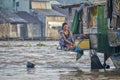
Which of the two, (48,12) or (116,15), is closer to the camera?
(116,15)

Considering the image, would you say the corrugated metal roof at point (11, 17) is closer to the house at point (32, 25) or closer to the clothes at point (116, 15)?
the house at point (32, 25)

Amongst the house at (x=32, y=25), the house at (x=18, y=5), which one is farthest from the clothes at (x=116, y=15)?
the house at (x=18, y=5)

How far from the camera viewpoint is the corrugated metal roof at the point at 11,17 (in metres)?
63.3

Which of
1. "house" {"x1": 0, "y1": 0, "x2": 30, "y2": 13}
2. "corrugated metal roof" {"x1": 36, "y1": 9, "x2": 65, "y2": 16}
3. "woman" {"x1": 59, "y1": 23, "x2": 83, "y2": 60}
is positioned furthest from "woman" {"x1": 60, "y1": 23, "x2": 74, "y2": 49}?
"house" {"x1": 0, "y1": 0, "x2": 30, "y2": 13}

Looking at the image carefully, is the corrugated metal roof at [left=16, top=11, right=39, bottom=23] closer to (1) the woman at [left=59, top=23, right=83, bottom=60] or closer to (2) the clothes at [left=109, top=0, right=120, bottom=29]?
(1) the woman at [left=59, top=23, right=83, bottom=60]

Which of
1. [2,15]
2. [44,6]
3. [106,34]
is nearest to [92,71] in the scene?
[106,34]

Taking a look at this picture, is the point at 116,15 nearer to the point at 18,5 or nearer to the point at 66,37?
the point at 66,37

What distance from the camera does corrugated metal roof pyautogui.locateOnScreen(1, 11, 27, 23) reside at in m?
63.3

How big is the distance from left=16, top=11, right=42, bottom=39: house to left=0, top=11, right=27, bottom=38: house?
1.06 meters

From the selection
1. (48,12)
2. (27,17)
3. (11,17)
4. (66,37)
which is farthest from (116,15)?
(48,12)

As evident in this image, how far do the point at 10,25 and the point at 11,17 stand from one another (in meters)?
1.42

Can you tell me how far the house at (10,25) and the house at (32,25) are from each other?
1.06m

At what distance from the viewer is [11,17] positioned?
65250mm

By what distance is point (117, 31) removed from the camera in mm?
13695
